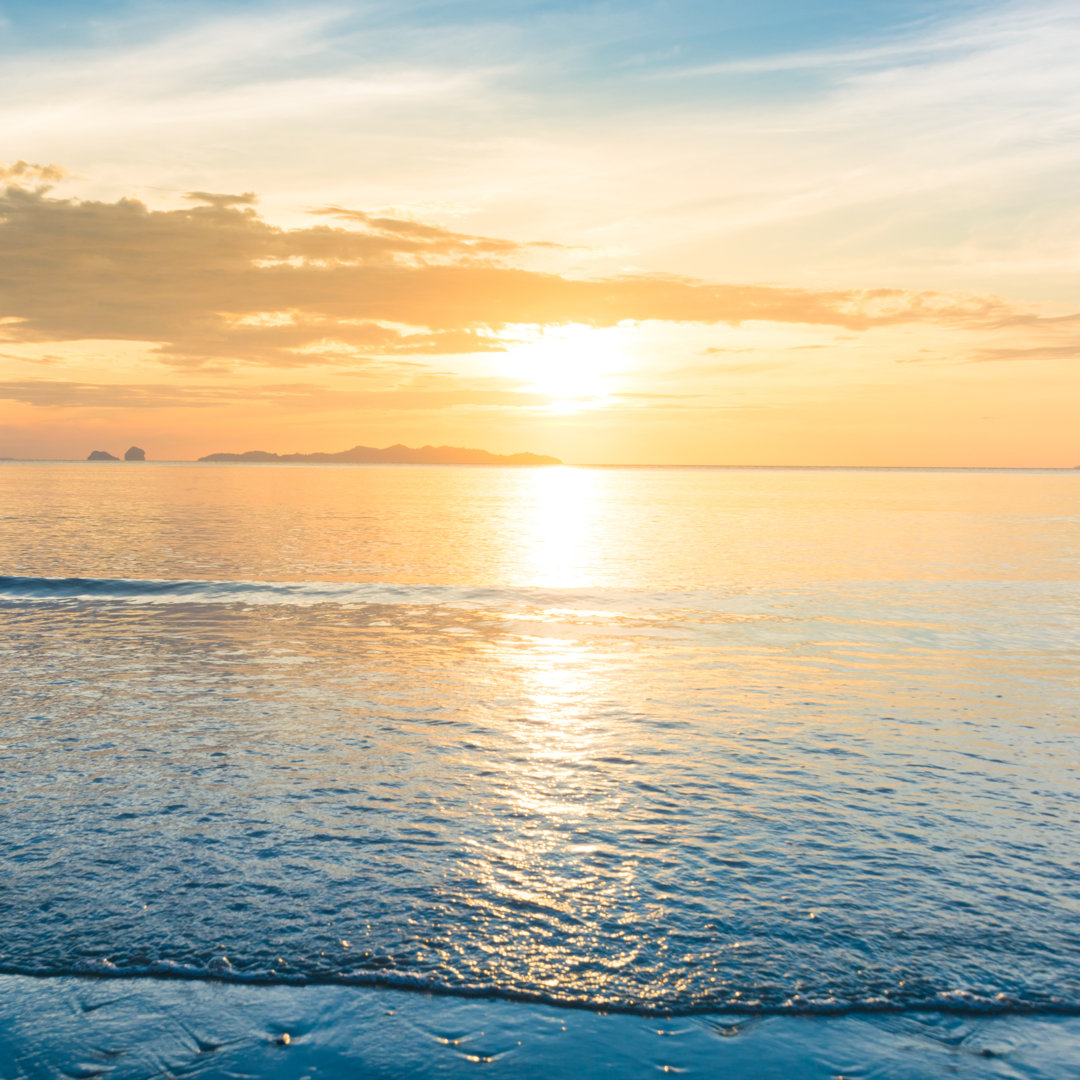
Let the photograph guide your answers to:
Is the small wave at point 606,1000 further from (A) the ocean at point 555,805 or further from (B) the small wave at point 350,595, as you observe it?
(B) the small wave at point 350,595

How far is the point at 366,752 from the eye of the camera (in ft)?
37.4

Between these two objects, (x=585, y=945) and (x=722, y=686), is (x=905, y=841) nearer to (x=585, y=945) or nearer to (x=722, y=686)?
(x=585, y=945)

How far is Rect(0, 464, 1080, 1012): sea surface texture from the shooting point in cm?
644

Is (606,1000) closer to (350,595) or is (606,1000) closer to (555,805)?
(555,805)

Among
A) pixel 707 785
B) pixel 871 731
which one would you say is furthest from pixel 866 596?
pixel 707 785

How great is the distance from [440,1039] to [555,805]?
13.3 ft

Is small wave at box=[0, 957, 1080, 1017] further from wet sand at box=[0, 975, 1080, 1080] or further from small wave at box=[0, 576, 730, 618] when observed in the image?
small wave at box=[0, 576, 730, 618]

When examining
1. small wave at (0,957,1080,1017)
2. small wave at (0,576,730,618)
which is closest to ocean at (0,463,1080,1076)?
small wave at (0,957,1080,1017)

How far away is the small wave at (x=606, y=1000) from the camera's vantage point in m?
5.88

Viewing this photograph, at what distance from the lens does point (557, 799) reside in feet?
31.8

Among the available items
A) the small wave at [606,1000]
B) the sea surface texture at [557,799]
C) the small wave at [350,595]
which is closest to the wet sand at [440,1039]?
the small wave at [606,1000]

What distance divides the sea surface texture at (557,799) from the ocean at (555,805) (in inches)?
1.6

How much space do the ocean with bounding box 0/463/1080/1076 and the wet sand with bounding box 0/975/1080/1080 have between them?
12cm

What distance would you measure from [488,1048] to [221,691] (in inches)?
421
